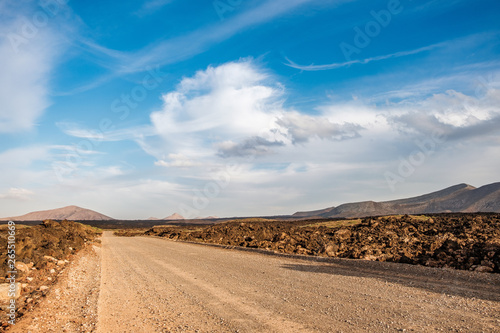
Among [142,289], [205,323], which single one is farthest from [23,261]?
[205,323]

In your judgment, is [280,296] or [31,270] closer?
[280,296]

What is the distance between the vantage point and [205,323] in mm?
7824

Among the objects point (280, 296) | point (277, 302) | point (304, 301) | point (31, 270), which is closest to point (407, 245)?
point (280, 296)

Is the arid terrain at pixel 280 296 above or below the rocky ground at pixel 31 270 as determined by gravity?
below

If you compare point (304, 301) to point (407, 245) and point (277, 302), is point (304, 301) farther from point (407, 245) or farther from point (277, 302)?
point (407, 245)

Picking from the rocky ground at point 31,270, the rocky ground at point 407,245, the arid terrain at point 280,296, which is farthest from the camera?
the rocky ground at point 407,245

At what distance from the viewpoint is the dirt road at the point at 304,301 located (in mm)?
7504

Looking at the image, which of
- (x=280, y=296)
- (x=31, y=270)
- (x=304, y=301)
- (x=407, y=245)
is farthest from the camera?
(x=407, y=245)

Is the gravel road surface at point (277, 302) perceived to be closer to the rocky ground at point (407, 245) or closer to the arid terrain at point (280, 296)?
the arid terrain at point (280, 296)

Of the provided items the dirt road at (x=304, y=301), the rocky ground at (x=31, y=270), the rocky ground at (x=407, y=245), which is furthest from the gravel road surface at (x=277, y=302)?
the rocky ground at (x=407, y=245)

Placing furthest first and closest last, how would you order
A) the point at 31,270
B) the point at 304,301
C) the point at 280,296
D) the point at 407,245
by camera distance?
the point at 407,245, the point at 31,270, the point at 280,296, the point at 304,301

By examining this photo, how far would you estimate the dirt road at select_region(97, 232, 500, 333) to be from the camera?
750 cm

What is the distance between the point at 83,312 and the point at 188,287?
3.76 metres

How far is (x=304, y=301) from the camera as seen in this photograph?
955cm
